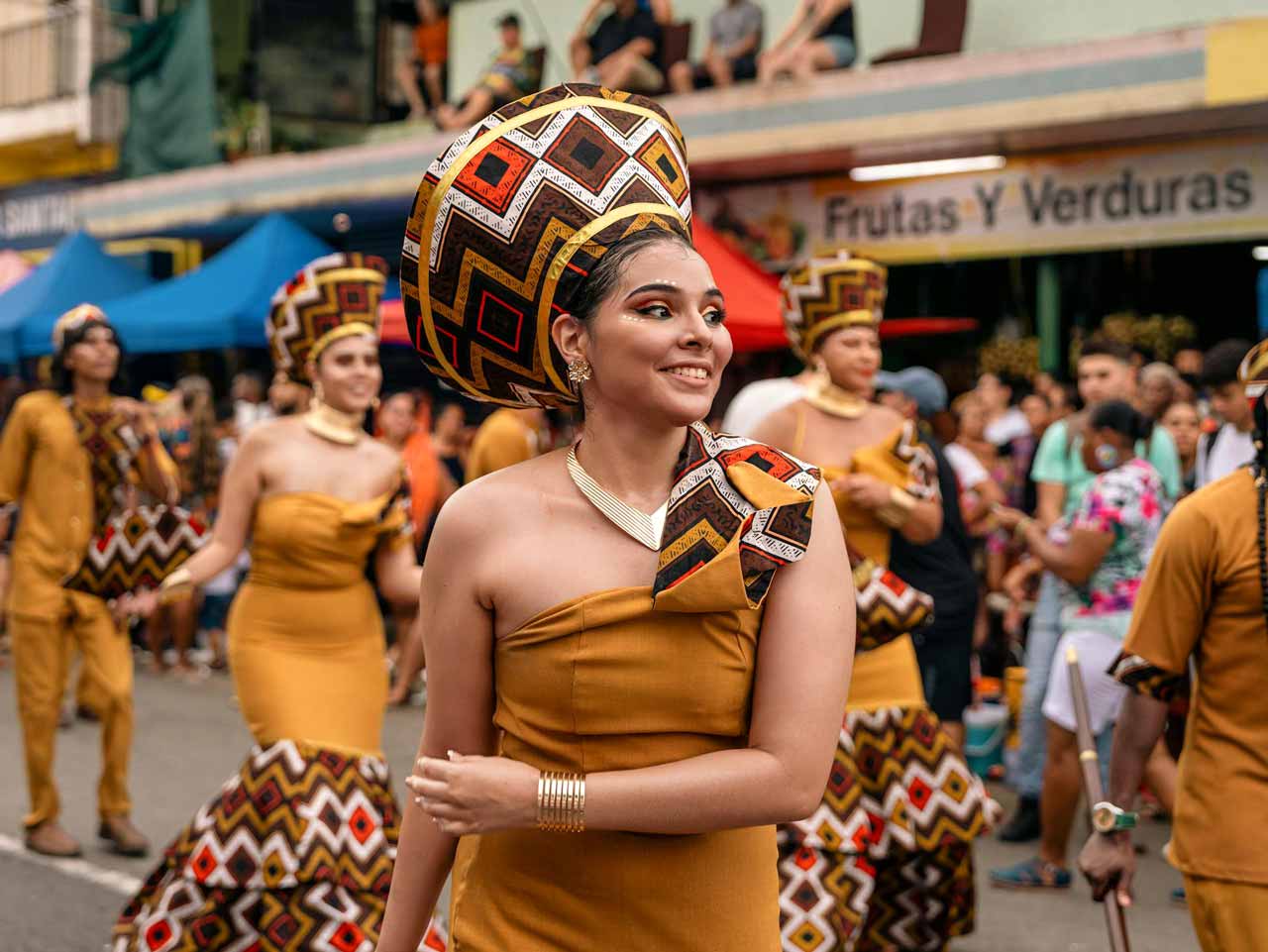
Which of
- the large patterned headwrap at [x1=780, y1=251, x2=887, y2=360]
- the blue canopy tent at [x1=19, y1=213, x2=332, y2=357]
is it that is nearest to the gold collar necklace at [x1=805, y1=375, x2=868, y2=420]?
the large patterned headwrap at [x1=780, y1=251, x2=887, y2=360]

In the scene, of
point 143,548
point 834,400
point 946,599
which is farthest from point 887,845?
point 143,548

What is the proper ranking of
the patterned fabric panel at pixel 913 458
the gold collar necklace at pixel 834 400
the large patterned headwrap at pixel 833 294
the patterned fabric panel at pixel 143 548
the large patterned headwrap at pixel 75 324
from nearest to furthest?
the patterned fabric panel at pixel 913 458
the gold collar necklace at pixel 834 400
the large patterned headwrap at pixel 833 294
the patterned fabric panel at pixel 143 548
the large patterned headwrap at pixel 75 324

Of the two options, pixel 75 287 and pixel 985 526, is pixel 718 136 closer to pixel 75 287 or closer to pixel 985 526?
pixel 985 526

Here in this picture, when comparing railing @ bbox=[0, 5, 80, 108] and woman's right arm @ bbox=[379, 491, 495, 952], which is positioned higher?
railing @ bbox=[0, 5, 80, 108]

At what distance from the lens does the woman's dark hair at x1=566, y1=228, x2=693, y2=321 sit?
2.64 meters

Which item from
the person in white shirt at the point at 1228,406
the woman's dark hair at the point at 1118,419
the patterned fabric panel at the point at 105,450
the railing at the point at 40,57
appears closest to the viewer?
the woman's dark hair at the point at 1118,419

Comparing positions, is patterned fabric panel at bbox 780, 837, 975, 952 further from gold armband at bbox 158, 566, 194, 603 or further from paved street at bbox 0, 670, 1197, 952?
gold armband at bbox 158, 566, 194, 603

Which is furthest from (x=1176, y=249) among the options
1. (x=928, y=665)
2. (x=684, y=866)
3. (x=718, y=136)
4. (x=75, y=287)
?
(x=684, y=866)

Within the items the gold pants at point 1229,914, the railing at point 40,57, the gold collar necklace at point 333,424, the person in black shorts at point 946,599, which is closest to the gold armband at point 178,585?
the gold collar necklace at point 333,424

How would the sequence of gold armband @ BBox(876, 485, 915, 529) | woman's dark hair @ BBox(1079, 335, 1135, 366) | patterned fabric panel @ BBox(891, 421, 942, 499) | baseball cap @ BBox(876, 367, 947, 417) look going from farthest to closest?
1. baseball cap @ BBox(876, 367, 947, 417)
2. woman's dark hair @ BBox(1079, 335, 1135, 366)
3. patterned fabric panel @ BBox(891, 421, 942, 499)
4. gold armband @ BBox(876, 485, 915, 529)

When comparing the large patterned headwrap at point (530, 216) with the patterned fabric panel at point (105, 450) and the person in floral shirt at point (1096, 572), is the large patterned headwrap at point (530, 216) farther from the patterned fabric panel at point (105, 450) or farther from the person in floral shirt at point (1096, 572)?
the patterned fabric panel at point (105, 450)

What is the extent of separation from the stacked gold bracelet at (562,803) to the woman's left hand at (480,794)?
0.01m

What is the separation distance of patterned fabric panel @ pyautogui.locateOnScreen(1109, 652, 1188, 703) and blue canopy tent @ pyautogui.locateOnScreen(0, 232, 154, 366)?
1352 centimetres

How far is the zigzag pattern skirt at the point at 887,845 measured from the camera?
5.41m
